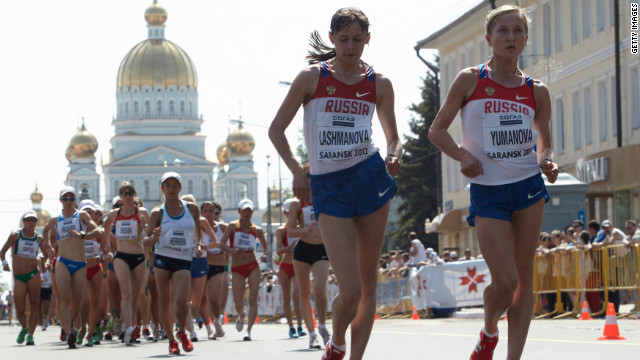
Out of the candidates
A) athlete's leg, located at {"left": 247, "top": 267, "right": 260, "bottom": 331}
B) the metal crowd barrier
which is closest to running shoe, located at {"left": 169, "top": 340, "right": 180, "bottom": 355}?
athlete's leg, located at {"left": 247, "top": 267, "right": 260, "bottom": 331}

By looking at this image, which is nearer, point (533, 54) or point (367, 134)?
point (367, 134)

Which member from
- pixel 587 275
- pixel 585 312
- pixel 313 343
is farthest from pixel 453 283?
pixel 313 343

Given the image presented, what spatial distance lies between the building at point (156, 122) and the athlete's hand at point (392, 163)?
166 meters

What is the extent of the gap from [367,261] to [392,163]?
593 mm

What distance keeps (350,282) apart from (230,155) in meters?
175

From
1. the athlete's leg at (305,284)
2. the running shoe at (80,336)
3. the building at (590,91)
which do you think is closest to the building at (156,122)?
the building at (590,91)

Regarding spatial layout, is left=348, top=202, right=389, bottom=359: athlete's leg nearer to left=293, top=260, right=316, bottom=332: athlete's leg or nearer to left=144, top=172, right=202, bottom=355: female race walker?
left=144, top=172, right=202, bottom=355: female race walker

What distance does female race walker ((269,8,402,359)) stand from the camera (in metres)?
8.31

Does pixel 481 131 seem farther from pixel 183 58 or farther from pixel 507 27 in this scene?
pixel 183 58

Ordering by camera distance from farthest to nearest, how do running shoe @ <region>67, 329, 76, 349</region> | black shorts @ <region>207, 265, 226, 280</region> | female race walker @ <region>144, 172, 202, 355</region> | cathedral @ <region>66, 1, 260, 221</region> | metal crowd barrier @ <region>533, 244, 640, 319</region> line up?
cathedral @ <region>66, 1, 260, 221</region>, black shorts @ <region>207, 265, 226, 280</region>, metal crowd barrier @ <region>533, 244, 640, 319</region>, running shoe @ <region>67, 329, 76, 349</region>, female race walker @ <region>144, 172, 202, 355</region>

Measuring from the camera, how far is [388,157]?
836 cm

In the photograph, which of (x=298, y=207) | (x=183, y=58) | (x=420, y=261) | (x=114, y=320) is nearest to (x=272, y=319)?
(x=420, y=261)

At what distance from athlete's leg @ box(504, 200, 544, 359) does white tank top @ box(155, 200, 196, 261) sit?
6965 millimetres

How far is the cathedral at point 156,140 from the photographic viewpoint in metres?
175
